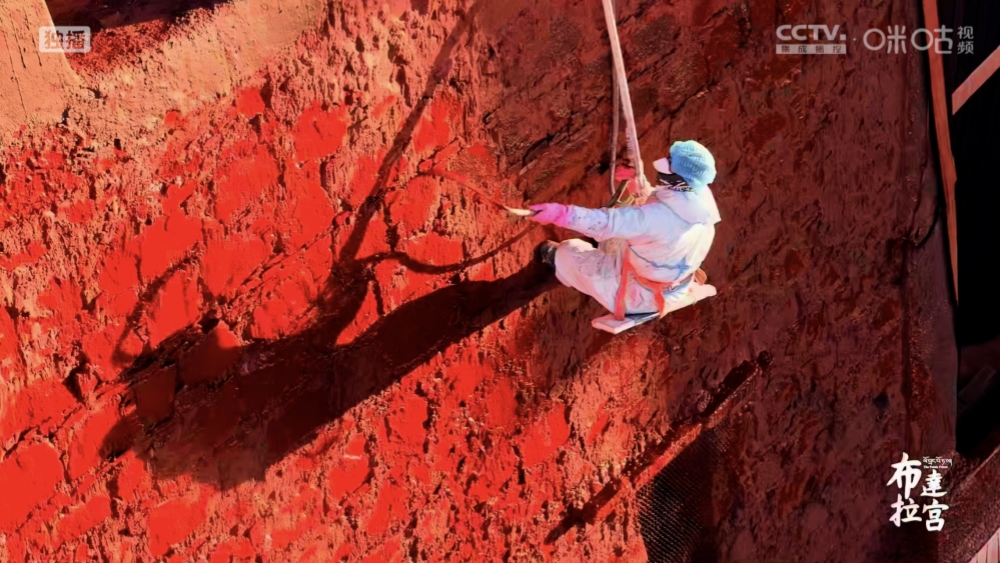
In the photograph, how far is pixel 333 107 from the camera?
1.82m

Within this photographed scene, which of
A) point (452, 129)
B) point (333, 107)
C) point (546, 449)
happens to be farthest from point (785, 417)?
point (333, 107)

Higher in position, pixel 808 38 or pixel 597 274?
pixel 808 38

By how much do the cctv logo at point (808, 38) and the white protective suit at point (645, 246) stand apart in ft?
2.53

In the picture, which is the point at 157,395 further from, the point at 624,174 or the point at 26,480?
the point at 624,174

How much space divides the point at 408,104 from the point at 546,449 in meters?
0.96

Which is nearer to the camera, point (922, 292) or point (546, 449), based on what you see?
point (546, 449)

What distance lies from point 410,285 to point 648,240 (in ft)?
1.76

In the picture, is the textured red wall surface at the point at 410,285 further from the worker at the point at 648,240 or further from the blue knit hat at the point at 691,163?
the blue knit hat at the point at 691,163

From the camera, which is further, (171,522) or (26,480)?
(171,522)

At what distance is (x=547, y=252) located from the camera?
7.11 feet

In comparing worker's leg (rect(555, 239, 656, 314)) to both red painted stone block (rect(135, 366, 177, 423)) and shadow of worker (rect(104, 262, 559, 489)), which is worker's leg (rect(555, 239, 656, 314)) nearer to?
shadow of worker (rect(104, 262, 559, 489))

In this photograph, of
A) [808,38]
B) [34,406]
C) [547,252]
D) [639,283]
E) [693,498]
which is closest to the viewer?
[34,406]

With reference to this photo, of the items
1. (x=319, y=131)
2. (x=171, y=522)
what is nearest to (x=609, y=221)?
(x=319, y=131)

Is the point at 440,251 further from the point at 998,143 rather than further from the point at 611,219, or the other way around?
the point at 998,143
